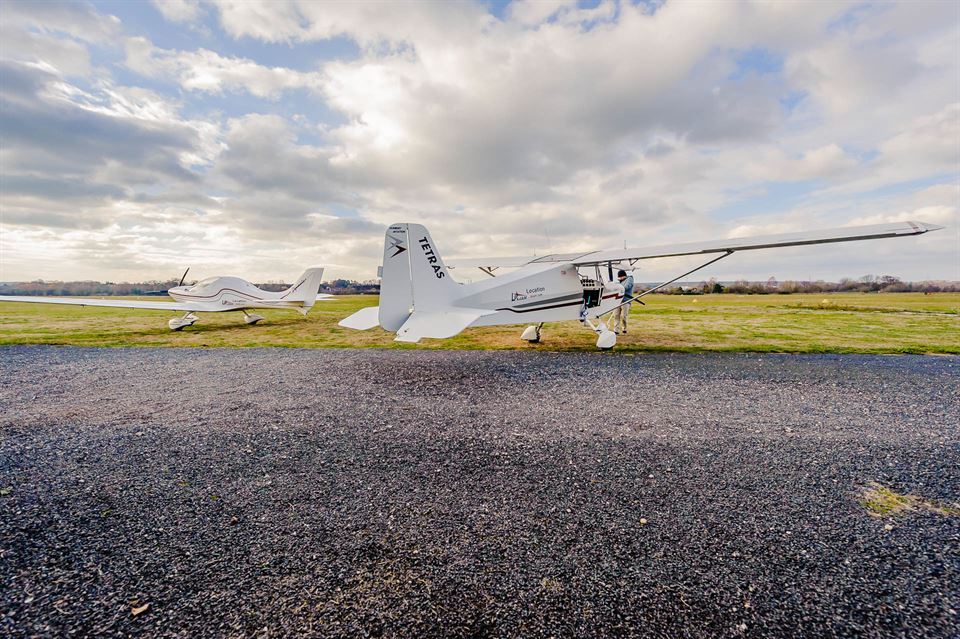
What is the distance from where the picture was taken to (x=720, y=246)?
9.70 m

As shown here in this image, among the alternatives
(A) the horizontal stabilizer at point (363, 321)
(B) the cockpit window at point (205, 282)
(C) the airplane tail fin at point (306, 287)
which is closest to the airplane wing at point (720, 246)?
(A) the horizontal stabilizer at point (363, 321)

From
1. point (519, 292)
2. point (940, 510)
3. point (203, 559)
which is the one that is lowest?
point (940, 510)

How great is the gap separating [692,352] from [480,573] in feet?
36.2

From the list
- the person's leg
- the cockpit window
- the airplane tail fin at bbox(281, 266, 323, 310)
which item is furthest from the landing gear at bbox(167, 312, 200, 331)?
the person's leg

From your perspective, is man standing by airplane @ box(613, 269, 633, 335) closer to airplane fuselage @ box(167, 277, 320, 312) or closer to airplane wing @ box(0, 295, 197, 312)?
airplane fuselage @ box(167, 277, 320, 312)

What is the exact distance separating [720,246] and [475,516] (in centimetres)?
1009

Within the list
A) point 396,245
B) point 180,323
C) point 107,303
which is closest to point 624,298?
point 396,245

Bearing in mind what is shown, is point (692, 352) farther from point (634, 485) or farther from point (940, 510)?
point (634, 485)

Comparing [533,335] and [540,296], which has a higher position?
[540,296]

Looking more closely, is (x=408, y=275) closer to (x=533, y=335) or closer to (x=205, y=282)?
(x=533, y=335)

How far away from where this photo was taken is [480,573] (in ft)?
7.97

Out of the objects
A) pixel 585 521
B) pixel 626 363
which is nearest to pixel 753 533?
pixel 585 521

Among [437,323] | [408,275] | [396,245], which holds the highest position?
[396,245]

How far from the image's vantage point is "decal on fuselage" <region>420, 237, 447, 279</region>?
9.02m
